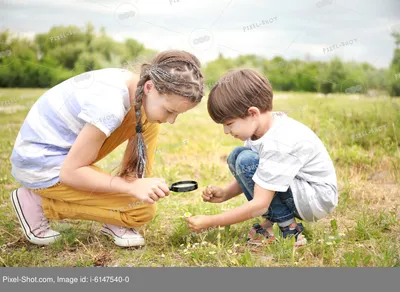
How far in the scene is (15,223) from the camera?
2295 mm

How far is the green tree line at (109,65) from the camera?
2.72 m

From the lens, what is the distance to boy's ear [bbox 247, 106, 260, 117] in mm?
1963

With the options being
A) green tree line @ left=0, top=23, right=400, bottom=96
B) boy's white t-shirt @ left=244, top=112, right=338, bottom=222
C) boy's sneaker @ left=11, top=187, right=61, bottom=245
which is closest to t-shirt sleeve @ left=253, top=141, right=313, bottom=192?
boy's white t-shirt @ left=244, top=112, right=338, bottom=222

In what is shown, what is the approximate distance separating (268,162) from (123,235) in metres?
0.61

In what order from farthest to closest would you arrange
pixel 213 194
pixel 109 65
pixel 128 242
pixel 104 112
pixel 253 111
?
pixel 109 65, pixel 213 194, pixel 128 242, pixel 253 111, pixel 104 112

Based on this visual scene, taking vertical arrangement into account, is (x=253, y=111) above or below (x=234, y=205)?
above

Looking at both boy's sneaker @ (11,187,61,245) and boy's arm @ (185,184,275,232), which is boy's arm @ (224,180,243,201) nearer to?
boy's arm @ (185,184,275,232)

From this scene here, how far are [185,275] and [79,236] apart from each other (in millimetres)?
547

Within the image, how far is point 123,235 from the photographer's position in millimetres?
2109

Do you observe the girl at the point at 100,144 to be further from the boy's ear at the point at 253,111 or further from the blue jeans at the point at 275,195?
the blue jeans at the point at 275,195

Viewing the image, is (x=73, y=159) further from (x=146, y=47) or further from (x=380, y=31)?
Answer: (x=380, y=31)

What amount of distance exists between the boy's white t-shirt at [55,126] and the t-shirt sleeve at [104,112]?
3 centimetres

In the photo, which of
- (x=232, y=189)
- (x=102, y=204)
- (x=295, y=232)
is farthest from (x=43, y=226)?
(x=295, y=232)

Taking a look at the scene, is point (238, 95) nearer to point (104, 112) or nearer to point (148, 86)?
point (148, 86)
